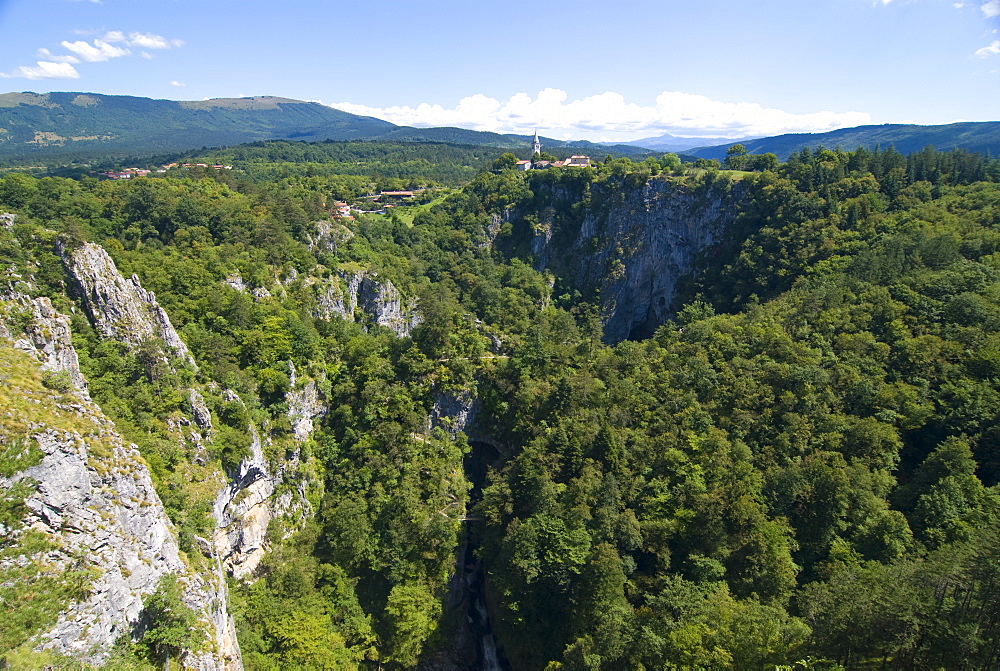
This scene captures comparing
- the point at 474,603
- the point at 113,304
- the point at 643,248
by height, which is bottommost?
the point at 474,603

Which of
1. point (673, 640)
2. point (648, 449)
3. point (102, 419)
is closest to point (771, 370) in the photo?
point (648, 449)

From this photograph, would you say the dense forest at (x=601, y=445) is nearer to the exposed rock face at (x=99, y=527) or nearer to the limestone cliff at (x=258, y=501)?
the limestone cliff at (x=258, y=501)

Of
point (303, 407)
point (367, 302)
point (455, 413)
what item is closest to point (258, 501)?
point (303, 407)

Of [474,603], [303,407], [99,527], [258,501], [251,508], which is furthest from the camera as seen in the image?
[474,603]

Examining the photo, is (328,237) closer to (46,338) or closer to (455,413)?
(455,413)

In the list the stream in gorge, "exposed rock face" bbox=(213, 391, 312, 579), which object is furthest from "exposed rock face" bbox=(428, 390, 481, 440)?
"exposed rock face" bbox=(213, 391, 312, 579)

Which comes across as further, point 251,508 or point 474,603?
point 474,603

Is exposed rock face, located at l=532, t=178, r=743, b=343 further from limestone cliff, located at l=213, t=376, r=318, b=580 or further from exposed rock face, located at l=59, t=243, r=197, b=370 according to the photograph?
exposed rock face, located at l=59, t=243, r=197, b=370
